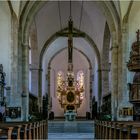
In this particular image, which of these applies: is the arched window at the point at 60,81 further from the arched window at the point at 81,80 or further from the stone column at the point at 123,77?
the stone column at the point at 123,77

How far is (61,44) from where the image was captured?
37.2 m

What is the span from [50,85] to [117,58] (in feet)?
62.4

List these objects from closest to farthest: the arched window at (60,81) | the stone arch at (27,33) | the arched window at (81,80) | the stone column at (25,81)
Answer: the stone column at (25,81) → the stone arch at (27,33) → the arched window at (60,81) → the arched window at (81,80)

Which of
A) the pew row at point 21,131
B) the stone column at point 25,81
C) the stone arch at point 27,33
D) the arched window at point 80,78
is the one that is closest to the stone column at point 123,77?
the stone arch at point 27,33

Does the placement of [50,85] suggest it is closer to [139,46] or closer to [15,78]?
[15,78]

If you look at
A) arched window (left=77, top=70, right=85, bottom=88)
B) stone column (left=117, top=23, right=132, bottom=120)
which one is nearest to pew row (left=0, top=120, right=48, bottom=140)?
stone column (left=117, top=23, right=132, bottom=120)

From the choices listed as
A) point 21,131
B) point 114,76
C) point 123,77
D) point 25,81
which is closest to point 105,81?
point 114,76

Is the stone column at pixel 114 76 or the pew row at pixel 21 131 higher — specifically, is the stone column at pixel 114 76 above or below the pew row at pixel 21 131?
above

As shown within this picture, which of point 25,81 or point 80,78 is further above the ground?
point 80,78

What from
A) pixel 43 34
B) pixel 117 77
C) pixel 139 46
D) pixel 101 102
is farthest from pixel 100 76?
pixel 139 46

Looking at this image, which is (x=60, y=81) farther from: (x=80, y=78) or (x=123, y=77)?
(x=123, y=77)

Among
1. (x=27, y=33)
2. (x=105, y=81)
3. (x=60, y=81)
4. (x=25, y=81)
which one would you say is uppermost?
(x=27, y=33)

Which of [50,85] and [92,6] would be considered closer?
[92,6]

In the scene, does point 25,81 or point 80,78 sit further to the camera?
point 80,78
